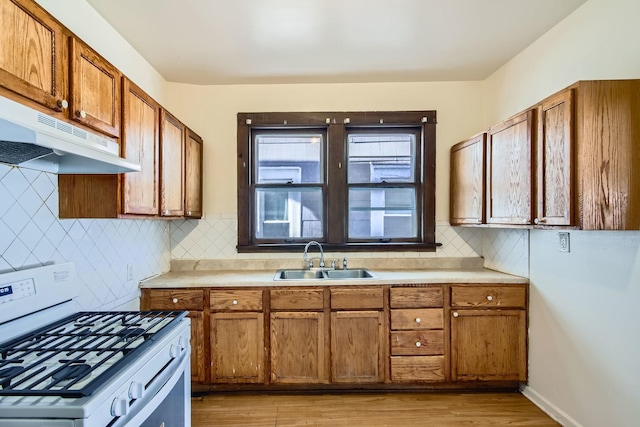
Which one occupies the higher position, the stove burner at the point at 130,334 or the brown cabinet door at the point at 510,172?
the brown cabinet door at the point at 510,172

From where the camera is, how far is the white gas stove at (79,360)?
0.86m

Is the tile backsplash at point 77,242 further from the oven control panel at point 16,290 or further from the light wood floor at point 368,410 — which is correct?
the light wood floor at point 368,410

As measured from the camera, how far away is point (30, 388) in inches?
35.2

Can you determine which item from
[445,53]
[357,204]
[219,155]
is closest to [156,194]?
[219,155]

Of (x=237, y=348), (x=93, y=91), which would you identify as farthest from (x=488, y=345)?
(x=93, y=91)

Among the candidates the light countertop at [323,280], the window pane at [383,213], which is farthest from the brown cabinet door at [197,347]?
the window pane at [383,213]

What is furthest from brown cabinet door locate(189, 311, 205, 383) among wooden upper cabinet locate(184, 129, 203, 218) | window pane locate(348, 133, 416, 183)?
window pane locate(348, 133, 416, 183)

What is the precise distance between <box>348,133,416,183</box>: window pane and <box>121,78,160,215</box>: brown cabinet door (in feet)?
5.44

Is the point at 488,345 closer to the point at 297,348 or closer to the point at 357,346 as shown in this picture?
the point at 357,346

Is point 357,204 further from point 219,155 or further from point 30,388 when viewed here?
point 30,388

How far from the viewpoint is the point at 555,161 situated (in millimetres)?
1677

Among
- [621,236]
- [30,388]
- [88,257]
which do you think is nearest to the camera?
[30,388]

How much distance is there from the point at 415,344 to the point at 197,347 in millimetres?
1623

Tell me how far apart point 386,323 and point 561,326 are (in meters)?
1.12
